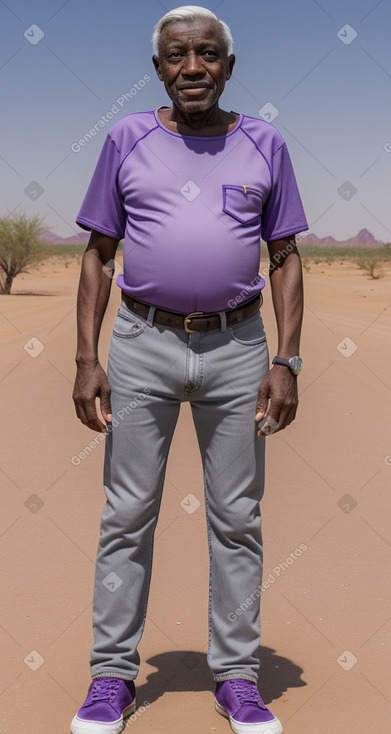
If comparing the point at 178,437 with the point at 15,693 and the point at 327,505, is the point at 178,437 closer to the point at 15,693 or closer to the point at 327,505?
the point at 327,505

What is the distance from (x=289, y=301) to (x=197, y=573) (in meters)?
1.81

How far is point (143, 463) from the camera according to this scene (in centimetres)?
312

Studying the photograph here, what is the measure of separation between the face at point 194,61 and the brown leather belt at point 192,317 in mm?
584

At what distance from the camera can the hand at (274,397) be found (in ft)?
10.2

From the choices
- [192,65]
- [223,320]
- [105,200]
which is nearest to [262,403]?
[223,320]

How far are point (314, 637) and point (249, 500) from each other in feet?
3.39

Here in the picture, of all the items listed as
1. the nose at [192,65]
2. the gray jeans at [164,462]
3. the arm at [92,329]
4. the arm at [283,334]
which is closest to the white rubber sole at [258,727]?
the gray jeans at [164,462]

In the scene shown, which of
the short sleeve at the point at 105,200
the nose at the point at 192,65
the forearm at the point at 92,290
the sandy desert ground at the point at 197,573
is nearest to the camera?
the nose at the point at 192,65

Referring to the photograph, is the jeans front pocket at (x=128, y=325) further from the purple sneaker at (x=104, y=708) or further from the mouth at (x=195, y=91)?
the purple sneaker at (x=104, y=708)

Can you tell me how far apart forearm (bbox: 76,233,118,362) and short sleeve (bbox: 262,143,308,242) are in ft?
1.63

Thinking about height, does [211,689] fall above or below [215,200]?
below

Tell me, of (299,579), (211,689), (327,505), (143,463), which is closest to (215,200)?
(143,463)

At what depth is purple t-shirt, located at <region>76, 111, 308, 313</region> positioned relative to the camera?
2.97 metres

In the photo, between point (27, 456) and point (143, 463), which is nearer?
point (143, 463)
